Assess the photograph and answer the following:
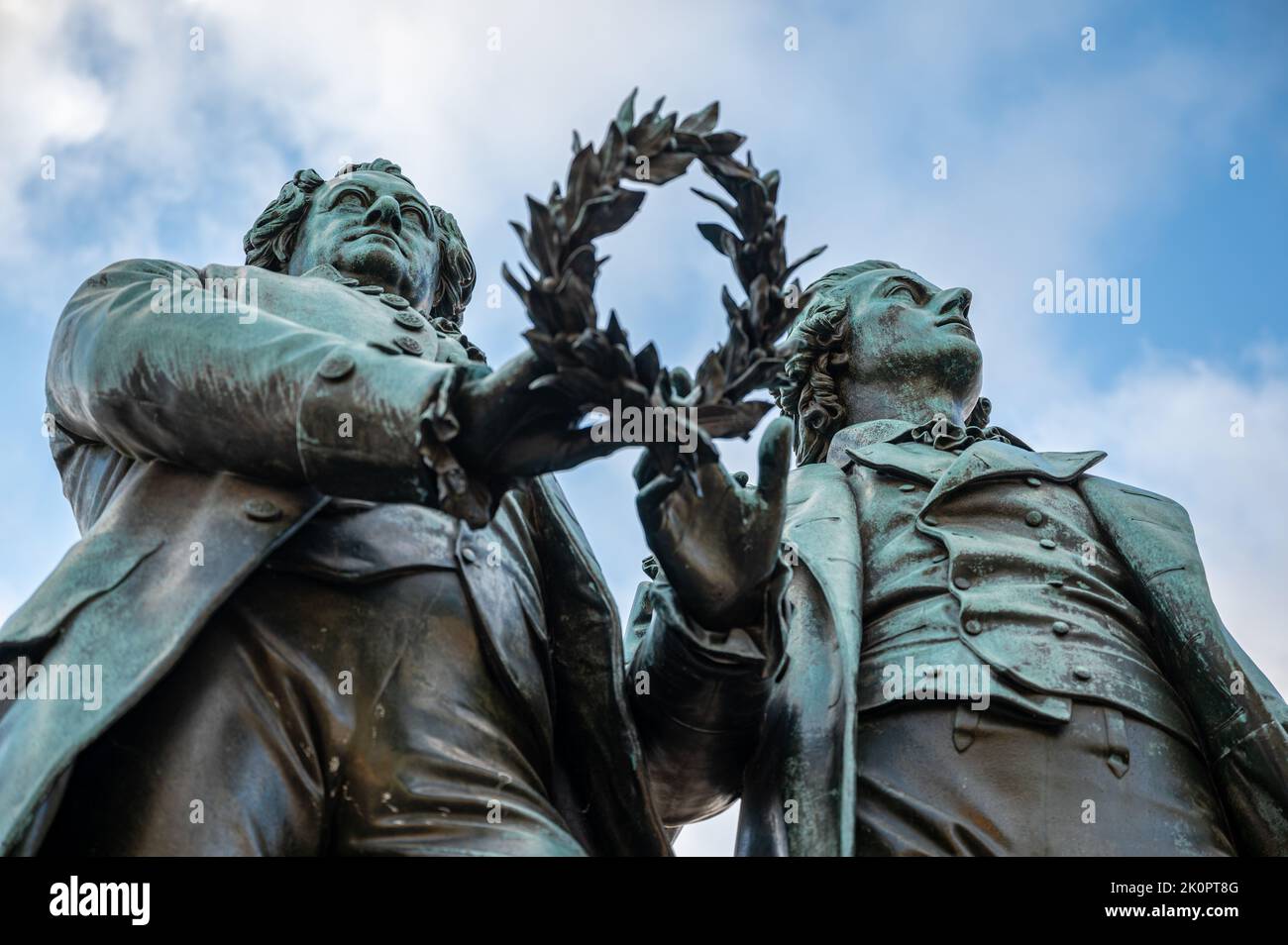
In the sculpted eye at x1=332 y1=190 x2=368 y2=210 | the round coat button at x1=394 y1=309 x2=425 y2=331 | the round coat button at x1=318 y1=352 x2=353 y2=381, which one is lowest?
the round coat button at x1=318 y1=352 x2=353 y2=381

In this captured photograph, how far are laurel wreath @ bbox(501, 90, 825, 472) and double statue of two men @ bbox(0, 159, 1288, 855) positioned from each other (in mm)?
215

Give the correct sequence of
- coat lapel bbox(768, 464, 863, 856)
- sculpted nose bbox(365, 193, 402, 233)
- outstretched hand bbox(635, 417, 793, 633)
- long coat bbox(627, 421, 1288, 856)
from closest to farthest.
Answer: outstretched hand bbox(635, 417, 793, 633), coat lapel bbox(768, 464, 863, 856), long coat bbox(627, 421, 1288, 856), sculpted nose bbox(365, 193, 402, 233)

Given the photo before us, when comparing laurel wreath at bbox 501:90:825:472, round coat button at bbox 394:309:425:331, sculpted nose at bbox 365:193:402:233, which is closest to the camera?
Answer: laurel wreath at bbox 501:90:825:472

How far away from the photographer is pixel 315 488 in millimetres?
8117

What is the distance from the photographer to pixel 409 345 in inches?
354

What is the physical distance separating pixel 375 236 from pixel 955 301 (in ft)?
10.8

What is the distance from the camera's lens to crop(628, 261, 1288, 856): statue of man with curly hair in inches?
342

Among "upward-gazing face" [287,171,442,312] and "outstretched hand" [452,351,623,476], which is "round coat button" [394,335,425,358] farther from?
"outstretched hand" [452,351,623,476]

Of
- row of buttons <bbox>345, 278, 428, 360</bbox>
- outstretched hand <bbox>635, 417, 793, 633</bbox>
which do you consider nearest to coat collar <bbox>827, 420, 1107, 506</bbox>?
outstretched hand <bbox>635, 417, 793, 633</bbox>

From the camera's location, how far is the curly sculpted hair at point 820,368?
40.2 ft
